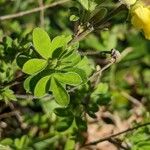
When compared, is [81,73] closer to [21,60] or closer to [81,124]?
[21,60]

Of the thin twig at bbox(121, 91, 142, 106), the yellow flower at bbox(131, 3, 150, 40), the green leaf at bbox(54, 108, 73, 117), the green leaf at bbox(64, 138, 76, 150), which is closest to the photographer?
the yellow flower at bbox(131, 3, 150, 40)

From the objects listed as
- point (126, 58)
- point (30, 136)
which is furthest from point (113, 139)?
point (126, 58)

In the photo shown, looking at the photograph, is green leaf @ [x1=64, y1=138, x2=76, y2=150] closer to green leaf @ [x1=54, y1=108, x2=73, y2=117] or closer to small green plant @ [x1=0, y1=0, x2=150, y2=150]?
small green plant @ [x1=0, y1=0, x2=150, y2=150]

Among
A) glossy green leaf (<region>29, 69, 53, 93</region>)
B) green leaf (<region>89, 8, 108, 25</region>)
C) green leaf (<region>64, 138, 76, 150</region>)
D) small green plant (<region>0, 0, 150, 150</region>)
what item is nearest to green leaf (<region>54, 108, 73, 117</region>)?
small green plant (<region>0, 0, 150, 150</region>)

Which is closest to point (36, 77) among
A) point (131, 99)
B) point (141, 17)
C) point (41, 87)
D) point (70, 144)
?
point (41, 87)

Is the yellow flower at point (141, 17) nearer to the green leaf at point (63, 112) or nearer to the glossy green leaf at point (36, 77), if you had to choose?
the glossy green leaf at point (36, 77)
